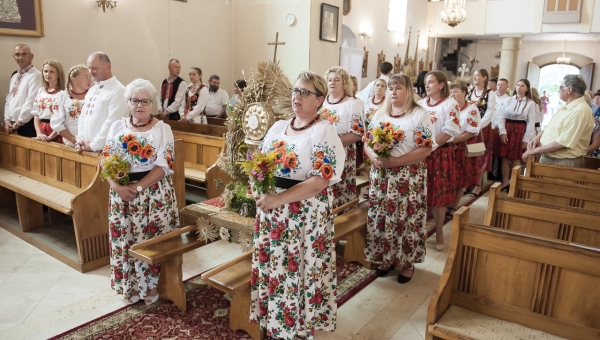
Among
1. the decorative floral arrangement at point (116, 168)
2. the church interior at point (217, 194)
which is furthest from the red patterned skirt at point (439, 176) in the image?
the decorative floral arrangement at point (116, 168)

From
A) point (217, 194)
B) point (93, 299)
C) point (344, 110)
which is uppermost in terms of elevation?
point (344, 110)

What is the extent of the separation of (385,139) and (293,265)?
1.33m

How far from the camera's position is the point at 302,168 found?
2406mm

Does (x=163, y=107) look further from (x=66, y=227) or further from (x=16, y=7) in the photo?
(x=66, y=227)

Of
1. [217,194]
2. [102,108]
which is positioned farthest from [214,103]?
[102,108]

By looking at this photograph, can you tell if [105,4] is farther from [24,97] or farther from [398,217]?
[398,217]

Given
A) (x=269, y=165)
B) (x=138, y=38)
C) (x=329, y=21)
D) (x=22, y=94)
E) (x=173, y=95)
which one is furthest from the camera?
(x=329, y=21)

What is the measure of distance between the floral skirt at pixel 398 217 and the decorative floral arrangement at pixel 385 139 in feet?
0.60

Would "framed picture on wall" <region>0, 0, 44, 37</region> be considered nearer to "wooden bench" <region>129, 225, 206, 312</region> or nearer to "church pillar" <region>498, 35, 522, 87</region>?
"wooden bench" <region>129, 225, 206, 312</region>

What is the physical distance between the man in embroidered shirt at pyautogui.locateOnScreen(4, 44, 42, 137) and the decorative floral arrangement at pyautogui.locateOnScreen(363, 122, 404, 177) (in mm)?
4099

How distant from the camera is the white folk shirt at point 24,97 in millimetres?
5203

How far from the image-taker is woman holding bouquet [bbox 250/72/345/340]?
2.38m

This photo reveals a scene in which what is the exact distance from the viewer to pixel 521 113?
6.92 m

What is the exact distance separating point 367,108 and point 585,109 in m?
2.90
